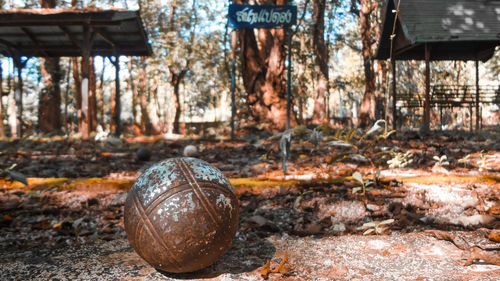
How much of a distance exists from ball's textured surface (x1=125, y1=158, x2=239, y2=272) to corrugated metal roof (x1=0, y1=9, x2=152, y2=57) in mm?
9368

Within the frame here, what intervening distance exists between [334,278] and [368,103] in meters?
16.8

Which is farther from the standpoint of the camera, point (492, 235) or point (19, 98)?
point (19, 98)

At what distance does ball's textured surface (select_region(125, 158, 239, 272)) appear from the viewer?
2.74 m

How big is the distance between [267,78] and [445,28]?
5462 millimetres

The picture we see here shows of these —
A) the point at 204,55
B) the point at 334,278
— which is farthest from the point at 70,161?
the point at 204,55

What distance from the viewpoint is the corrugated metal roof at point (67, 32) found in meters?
11.2

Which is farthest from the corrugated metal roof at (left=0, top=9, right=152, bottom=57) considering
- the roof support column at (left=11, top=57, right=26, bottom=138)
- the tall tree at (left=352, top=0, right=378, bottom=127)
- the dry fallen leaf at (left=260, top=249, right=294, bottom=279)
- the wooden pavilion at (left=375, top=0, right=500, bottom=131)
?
the tall tree at (left=352, top=0, right=378, bottom=127)

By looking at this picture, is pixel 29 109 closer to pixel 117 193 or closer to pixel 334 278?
pixel 117 193

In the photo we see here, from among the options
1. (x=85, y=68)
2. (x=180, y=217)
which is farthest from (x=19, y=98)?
A: (x=180, y=217)

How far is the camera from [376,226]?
357 cm

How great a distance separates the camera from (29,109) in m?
41.6

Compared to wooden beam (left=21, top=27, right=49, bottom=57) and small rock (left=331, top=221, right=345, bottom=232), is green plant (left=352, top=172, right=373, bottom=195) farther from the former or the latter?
wooden beam (left=21, top=27, right=49, bottom=57)

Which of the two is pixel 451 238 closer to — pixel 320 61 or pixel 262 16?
pixel 262 16

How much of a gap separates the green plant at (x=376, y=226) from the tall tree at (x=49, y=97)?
1761cm
